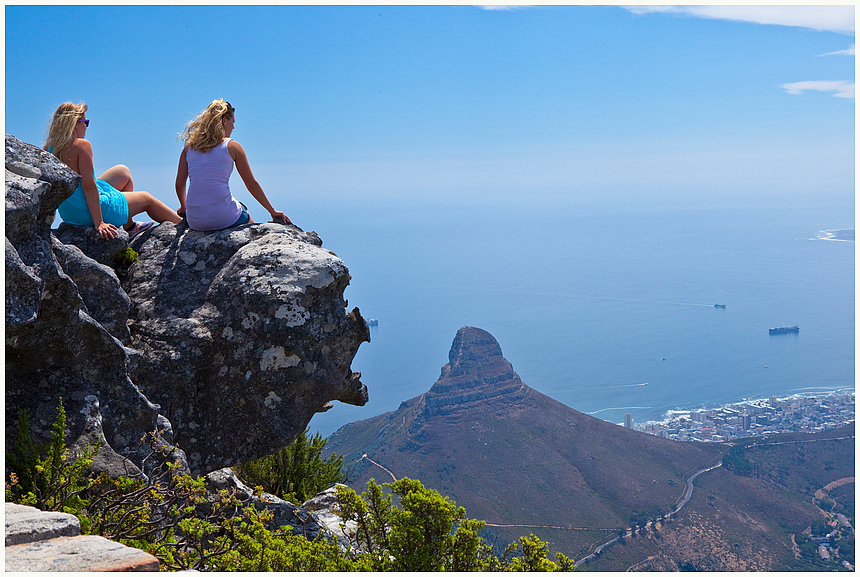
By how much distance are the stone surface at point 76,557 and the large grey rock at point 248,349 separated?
9.93 ft

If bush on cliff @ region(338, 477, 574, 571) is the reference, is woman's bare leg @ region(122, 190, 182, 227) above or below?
above

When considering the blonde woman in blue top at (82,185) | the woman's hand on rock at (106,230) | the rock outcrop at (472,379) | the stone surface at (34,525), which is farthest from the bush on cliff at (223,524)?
the rock outcrop at (472,379)

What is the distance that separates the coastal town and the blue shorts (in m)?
94.8

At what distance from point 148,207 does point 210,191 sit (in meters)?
1.29

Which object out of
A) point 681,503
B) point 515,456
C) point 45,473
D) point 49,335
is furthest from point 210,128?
point 515,456

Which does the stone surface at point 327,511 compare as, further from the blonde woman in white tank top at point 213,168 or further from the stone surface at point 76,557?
the stone surface at point 76,557

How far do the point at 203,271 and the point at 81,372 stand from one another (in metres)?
2.05

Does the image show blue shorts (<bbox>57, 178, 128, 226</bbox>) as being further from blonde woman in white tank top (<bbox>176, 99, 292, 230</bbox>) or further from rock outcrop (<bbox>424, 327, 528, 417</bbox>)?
rock outcrop (<bbox>424, 327, 528, 417</bbox>)

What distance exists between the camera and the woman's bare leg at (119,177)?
24.6ft

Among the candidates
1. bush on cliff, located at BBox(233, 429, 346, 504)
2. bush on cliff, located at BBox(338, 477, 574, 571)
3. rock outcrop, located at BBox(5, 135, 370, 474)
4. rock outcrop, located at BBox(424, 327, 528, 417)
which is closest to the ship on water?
rock outcrop, located at BBox(424, 327, 528, 417)

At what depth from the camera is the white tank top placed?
6863mm

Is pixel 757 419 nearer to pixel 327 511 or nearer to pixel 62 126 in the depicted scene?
pixel 327 511

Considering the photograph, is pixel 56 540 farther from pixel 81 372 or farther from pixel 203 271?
pixel 203 271

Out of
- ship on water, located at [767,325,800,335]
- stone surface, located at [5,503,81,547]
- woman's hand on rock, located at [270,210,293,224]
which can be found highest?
woman's hand on rock, located at [270,210,293,224]
